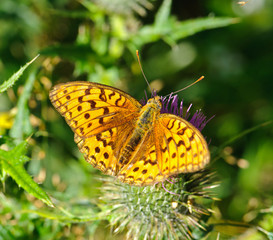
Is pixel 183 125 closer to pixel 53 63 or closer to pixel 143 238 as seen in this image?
pixel 143 238

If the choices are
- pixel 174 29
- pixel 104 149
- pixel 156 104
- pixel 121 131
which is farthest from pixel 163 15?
pixel 104 149

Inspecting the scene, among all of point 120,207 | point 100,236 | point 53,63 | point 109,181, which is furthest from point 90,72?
point 100,236

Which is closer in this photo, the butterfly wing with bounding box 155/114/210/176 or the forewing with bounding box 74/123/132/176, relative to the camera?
the butterfly wing with bounding box 155/114/210/176

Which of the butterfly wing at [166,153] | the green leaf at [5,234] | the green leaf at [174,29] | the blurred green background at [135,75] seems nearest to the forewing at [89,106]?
the butterfly wing at [166,153]

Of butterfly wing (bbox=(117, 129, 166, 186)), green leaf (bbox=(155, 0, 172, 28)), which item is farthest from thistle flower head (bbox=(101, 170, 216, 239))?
green leaf (bbox=(155, 0, 172, 28))

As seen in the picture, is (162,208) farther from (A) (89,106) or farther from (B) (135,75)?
(B) (135,75)

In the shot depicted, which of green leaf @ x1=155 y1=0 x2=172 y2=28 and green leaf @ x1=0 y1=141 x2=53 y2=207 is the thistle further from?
green leaf @ x1=155 y1=0 x2=172 y2=28

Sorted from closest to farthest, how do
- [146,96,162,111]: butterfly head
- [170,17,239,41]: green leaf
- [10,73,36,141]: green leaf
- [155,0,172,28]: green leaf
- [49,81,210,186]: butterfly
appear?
[49,81,210,186]: butterfly, [146,96,162,111]: butterfly head, [10,73,36,141]: green leaf, [170,17,239,41]: green leaf, [155,0,172,28]: green leaf
